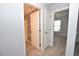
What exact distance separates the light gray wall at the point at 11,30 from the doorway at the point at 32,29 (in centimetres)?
5

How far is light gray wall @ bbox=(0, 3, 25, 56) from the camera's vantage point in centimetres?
104

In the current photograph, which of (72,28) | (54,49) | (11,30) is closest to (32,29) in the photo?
(11,30)

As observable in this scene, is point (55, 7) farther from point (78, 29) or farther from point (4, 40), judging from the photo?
point (4, 40)

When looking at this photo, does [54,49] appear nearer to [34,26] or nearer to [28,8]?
[34,26]

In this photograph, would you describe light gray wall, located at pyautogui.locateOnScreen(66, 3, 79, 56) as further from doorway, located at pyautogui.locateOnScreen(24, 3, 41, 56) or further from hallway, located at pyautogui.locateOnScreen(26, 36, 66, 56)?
doorway, located at pyautogui.locateOnScreen(24, 3, 41, 56)

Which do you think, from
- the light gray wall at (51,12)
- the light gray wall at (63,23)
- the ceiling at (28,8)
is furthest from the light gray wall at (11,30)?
the light gray wall at (63,23)

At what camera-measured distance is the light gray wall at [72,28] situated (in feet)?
3.40

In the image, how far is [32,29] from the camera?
1.12m

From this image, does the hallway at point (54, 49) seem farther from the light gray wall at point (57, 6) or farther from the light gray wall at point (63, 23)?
the light gray wall at point (57, 6)

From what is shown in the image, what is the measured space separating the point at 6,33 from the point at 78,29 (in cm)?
88

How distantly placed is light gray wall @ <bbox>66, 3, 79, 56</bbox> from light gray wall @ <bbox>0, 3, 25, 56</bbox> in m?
0.58

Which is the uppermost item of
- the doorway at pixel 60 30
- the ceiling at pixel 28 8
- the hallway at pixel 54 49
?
the ceiling at pixel 28 8

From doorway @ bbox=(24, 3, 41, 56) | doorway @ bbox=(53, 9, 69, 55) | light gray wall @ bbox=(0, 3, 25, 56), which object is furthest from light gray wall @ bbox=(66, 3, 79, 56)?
light gray wall @ bbox=(0, 3, 25, 56)

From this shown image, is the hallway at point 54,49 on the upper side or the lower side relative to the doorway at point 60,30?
lower
